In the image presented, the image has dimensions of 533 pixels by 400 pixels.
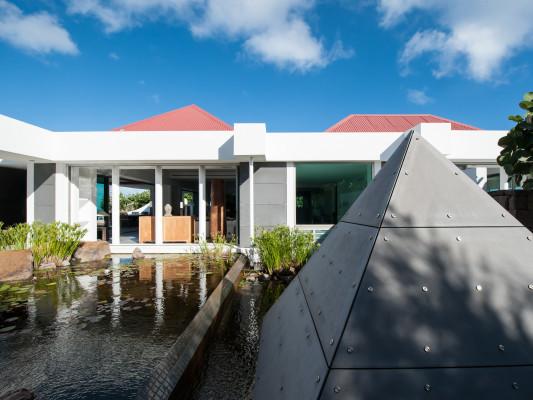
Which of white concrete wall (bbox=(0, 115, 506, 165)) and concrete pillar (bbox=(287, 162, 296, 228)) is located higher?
white concrete wall (bbox=(0, 115, 506, 165))

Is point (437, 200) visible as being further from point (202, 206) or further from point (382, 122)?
point (382, 122)

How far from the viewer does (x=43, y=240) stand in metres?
6.95

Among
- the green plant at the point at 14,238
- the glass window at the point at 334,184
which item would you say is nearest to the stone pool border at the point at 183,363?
the green plant at the point at 14,238

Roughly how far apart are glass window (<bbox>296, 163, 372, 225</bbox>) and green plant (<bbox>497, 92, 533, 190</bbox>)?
4.78 metres

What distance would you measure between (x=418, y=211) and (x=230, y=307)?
→ 361 centimetres

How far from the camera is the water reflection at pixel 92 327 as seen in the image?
242 cm

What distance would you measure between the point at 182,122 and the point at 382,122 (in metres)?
9.73

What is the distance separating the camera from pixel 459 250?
4.15 feet

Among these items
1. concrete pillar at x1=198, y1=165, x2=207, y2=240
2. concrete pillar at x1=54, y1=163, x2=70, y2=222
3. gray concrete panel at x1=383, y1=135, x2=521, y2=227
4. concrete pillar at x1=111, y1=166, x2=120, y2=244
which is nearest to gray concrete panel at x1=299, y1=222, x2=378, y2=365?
gray concrete panel at x1=383, y1=135, x2=521, y2=227

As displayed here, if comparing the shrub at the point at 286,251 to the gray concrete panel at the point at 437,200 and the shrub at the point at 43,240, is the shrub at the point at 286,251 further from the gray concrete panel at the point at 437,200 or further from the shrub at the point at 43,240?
the shrub at the point at 43,240

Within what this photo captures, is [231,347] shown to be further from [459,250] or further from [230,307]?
[459,250]

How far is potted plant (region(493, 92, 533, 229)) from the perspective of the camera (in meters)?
3.36

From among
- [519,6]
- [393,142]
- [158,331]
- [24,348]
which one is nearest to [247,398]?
[158,331]

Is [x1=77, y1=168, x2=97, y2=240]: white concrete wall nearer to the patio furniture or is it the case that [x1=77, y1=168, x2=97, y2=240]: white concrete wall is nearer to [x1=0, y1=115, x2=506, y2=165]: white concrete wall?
[x1=0, y1=115, x2=506, y2=165]: white concrete wall
